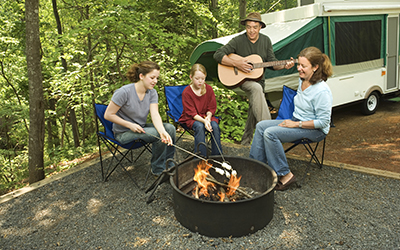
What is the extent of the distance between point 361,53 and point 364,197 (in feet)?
12.5

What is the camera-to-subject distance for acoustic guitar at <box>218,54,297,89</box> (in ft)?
12.7

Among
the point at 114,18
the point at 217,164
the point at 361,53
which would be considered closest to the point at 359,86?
the point at 361,53

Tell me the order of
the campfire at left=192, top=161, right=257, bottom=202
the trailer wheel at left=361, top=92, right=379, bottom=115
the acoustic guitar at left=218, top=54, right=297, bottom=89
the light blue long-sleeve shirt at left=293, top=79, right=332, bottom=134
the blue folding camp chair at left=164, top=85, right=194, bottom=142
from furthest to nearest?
the trailer wheel at left=361, top=92, right=379, bottom=115, the blue folding camp chair at left=164, top=85, right=194, bottom=142, the acoustic guitar at left=218, top=54, right=297, bottom=89, the light blue long-sleeve shirt at left=293, top=79, right=332, bottom=134, the campfire at left=192, top=161, right=257, bottom=202

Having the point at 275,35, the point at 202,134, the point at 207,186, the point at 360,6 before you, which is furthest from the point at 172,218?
the point at 360,6

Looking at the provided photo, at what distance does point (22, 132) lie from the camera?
851 centimetres

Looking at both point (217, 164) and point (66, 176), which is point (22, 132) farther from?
point (217, 164)

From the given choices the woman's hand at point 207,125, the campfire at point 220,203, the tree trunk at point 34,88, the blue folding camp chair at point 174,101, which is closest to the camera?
the campfire at point 220,203

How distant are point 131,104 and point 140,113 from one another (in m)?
0.15

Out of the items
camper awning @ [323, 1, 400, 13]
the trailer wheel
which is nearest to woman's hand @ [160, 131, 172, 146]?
camper awning @ [323, 1, 400, 13]

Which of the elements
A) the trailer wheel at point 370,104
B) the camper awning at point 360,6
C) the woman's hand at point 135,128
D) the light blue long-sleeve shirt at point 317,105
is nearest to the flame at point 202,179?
the woman's hand at point 135,128

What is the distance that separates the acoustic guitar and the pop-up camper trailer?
830 mm

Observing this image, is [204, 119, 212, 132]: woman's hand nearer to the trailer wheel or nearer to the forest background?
the forest background

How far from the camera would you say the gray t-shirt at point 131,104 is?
2979 millimetres

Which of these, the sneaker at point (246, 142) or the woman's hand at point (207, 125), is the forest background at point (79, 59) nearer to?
the sneaker at point (246, 142)
